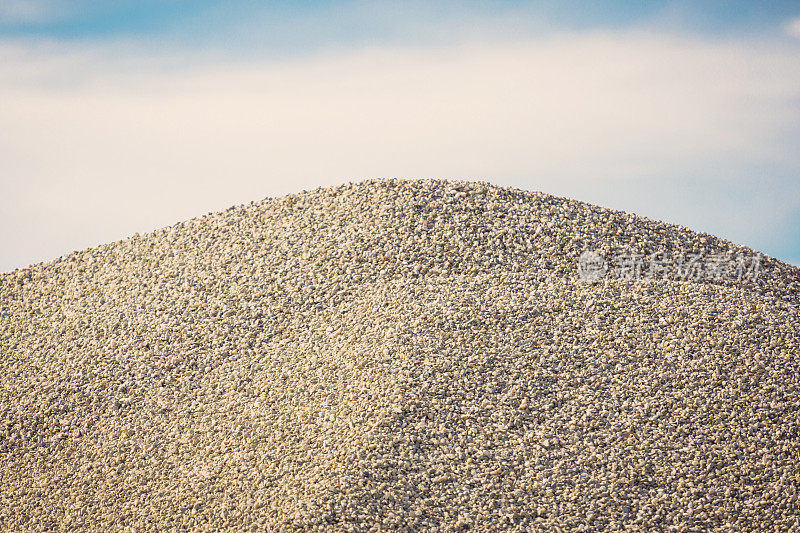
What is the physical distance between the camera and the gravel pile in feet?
20.3

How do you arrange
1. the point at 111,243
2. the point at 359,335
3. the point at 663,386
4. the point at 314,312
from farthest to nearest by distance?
the point at 111,243 → the point at 314,312 → the point at 359,335 → the point at 663,386

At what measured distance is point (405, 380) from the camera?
7.09 metres

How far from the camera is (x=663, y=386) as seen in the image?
7258 mm

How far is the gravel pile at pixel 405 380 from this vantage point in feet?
20.3

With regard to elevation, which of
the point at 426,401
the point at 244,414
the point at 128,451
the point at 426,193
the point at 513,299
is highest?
the point at 426,193

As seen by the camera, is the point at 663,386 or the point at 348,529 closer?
the point at 348,529

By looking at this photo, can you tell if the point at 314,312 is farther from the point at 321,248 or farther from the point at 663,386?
the point at 663,386

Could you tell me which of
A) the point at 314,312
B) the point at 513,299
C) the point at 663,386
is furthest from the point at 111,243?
the point at 663,386

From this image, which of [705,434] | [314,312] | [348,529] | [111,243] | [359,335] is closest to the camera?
[348,529]

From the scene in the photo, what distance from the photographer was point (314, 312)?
345 inches

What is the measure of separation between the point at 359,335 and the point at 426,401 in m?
1.46

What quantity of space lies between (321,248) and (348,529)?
470 centimetres

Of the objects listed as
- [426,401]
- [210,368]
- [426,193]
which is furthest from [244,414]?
[426,193]

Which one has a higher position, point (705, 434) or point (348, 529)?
point (705, 434)
